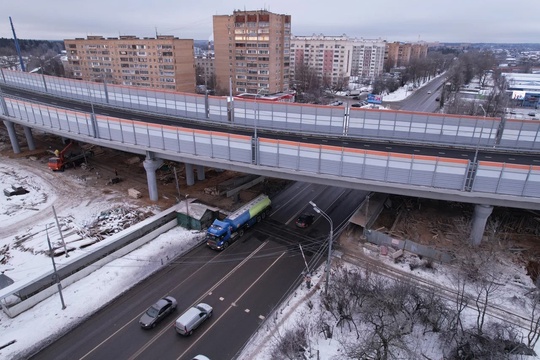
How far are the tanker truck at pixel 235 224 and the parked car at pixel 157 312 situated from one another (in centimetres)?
706

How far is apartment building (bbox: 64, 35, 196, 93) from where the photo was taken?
3652 inches

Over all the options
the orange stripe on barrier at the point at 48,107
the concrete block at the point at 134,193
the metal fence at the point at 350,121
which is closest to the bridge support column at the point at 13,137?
the orange stripe on barrier at the point at 48,107

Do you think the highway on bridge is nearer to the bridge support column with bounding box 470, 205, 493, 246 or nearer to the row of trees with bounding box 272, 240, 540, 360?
the row of trees with bounding box 272, 240, 540, 360

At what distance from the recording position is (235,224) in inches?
1177

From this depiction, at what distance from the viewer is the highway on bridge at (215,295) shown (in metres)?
19.9

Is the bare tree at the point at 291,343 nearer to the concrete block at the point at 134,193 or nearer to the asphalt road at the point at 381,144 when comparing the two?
the asphalt road at the point at 381,144

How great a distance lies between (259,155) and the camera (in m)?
28.3

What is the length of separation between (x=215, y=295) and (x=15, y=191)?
30.8 metres

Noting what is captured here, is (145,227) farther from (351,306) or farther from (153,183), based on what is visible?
(351,306)

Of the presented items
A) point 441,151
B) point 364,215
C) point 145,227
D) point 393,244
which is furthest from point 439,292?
point 145,227

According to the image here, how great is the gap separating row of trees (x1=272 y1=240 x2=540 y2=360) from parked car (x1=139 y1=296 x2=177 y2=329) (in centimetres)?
742

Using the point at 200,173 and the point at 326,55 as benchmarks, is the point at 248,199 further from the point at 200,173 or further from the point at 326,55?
the point at 326,55

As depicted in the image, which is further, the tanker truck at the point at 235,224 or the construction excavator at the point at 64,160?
the construction excavator at the point at 64,160

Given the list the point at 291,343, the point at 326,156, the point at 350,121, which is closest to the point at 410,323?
the point at 291,343
